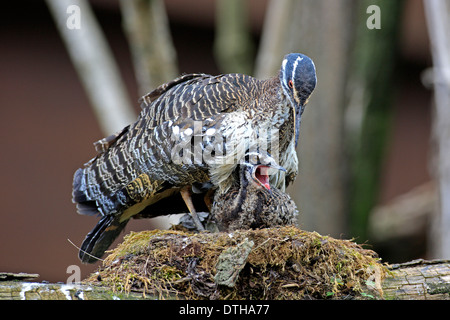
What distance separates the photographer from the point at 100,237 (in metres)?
5.62

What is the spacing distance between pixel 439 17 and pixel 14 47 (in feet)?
19.6

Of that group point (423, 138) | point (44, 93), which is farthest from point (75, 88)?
point (423, 138)

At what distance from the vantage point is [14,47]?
9.04m

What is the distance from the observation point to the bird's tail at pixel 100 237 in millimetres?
5531

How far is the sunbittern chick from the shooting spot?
5203 mm

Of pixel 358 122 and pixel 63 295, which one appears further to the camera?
pixel 358 122

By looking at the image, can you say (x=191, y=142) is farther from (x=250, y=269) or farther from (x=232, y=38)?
(x=232, y=38)

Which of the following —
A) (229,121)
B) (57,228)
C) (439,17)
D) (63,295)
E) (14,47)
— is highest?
(14,47)

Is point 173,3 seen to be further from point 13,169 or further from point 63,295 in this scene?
point 63,295

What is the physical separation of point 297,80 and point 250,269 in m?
1.74

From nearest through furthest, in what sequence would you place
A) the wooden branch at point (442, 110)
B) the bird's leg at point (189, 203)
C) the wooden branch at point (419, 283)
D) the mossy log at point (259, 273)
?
the mossy log at point (259, 273) < the wooden branch at point (419, 283) < the bird's leg at point (189, 203) < the wooden branch at point (442, 110)

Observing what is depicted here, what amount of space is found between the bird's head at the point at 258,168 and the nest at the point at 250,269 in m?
0.78

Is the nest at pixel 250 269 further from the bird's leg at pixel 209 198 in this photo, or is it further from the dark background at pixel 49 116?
the dark background at pixel 49 116

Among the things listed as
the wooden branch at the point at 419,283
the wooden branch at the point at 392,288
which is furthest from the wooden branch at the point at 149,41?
the wooden branch at the point at 419,283
